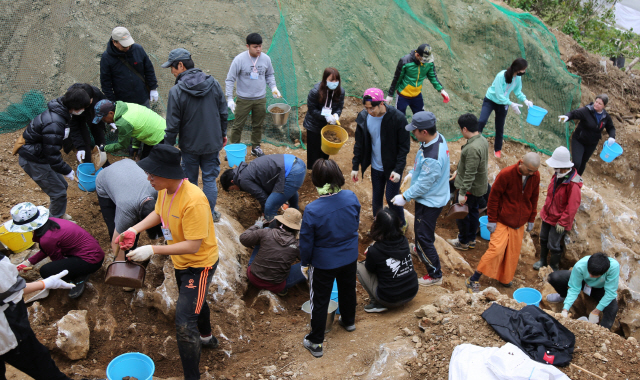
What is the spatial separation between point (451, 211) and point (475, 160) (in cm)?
86

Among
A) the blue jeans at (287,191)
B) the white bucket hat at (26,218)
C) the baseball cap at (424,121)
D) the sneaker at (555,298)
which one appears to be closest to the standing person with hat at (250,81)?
the blue jeans at (287,191)

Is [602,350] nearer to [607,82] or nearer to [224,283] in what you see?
[224,283]

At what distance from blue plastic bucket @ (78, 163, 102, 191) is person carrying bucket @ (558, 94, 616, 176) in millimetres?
6917

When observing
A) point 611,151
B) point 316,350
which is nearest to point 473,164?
point 316,350

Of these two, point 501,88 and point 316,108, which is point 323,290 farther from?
point 501,88

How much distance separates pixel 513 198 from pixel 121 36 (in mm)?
4660

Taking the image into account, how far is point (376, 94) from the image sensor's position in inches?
175

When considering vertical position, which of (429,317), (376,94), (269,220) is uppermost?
(376,94)

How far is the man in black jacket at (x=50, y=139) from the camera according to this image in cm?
431

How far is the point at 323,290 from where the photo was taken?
11.2ft

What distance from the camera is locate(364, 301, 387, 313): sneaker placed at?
4.21 m

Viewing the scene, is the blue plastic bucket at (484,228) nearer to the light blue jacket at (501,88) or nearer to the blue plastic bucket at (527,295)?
the blue plastic bucket at (527,295)

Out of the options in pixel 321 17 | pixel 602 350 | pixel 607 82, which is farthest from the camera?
pixel 607 82

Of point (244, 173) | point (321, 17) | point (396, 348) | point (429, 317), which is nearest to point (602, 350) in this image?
point (429, 317)
